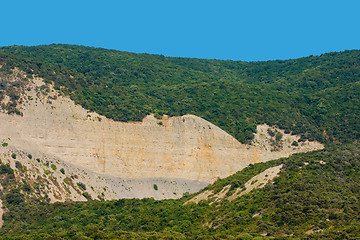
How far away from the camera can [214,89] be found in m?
134

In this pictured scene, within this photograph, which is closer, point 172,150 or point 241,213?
point 241,213

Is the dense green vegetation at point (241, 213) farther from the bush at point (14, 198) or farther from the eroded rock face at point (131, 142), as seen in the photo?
the eroded rock face at point (131, 142)

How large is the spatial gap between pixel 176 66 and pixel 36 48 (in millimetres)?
28497

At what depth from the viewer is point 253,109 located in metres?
125

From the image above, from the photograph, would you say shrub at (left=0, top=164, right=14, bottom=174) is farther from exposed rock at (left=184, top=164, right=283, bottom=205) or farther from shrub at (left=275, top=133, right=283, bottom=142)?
shrub at (left=275, top=133, right=283, bottom=142)

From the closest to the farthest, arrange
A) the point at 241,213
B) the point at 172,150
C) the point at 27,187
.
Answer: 1. the point at 241,213
2. the point at 27,187
3. the point at 172,150

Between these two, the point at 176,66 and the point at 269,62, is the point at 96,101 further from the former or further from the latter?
the point at 269,62

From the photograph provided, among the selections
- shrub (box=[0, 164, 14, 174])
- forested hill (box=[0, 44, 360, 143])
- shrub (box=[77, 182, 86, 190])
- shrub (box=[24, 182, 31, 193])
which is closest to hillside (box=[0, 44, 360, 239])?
shrub (box=[0, 164, 14, 174])

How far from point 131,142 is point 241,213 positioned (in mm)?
39501

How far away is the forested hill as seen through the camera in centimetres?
11569

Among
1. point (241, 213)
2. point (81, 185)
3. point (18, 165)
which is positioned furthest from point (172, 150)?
point (241, 213)

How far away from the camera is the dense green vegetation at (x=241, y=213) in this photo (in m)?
64.1

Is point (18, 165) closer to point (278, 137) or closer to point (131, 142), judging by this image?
point (131, 142)

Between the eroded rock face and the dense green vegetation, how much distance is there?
15.5 meters
